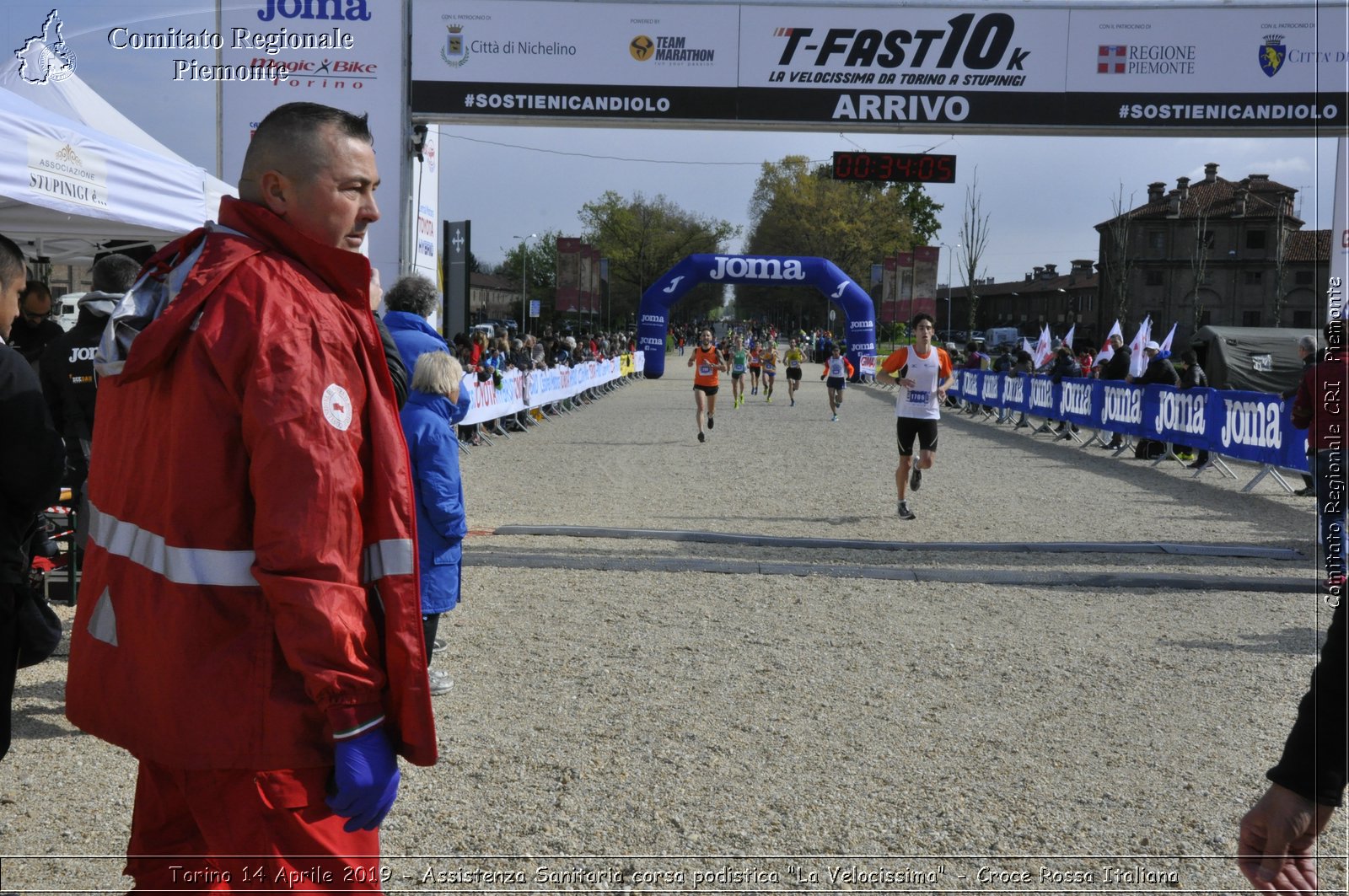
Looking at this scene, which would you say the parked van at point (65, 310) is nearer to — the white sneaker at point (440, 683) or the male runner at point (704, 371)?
the male runner at point (704, 371)

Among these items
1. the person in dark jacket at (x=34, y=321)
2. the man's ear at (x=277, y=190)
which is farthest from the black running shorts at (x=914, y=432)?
the man's ear at (x=277, y=190)

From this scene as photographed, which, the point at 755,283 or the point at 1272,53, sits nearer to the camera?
the point at 1272,53

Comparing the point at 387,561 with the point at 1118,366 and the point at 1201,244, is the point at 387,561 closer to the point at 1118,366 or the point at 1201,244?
the point at 1118,366

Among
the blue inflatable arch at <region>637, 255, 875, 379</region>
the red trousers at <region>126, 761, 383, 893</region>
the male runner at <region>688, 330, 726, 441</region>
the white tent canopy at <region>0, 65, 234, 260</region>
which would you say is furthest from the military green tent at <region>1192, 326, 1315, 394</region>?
the red trousers at <region>126, 761, 383, 893</region>

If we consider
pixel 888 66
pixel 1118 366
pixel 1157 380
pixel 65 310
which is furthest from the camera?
pixel 65 310

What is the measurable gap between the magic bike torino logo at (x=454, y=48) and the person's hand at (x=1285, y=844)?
10.6 metres

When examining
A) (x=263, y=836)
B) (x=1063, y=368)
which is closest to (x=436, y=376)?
(x=263, y=836)

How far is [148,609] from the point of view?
1.90m

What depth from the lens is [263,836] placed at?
1.89 meters

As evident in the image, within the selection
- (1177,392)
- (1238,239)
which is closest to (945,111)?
(1177,392)

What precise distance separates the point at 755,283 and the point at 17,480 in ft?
71.5

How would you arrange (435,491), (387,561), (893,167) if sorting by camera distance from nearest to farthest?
(387,561) → (435,491) → (893,167)

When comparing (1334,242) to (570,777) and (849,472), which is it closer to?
(849,472)

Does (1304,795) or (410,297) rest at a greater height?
(410,297)
